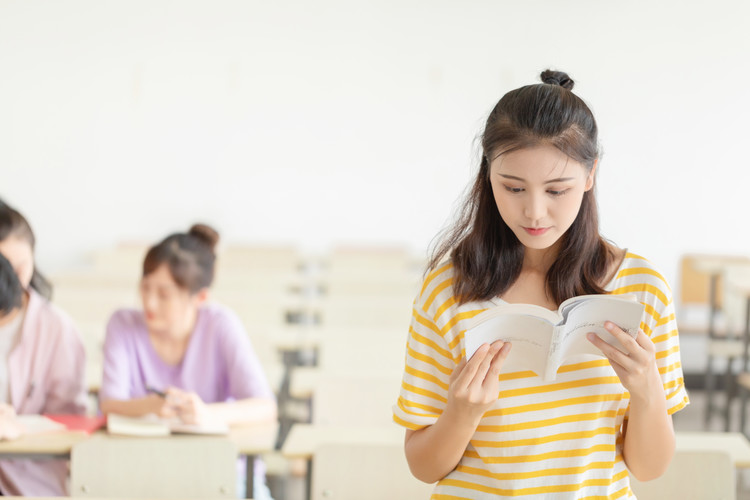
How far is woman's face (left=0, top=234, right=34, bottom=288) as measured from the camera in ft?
7.68

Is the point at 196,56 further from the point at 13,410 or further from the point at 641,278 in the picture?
the point at 641,278

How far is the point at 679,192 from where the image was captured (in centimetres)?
583

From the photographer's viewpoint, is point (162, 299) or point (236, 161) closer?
point (162, 299)

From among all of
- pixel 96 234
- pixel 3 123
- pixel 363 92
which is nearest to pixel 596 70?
pixel 363 92

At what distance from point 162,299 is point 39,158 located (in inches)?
151

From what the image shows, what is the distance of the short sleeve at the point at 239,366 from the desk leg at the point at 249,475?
0.77 feet

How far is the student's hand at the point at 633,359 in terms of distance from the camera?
114cm

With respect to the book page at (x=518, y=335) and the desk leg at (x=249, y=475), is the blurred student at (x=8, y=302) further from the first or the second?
the book page at (x=518, y=335)

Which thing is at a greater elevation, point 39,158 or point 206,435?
point 39,158

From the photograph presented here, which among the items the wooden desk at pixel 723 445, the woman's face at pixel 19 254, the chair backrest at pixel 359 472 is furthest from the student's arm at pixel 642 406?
the woman's face at pixel 19 254

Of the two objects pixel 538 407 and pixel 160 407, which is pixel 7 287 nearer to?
pixel 160 407

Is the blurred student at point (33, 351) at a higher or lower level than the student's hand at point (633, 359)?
lower

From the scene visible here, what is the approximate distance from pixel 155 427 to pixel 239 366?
14.4 inches

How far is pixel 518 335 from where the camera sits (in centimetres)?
118
